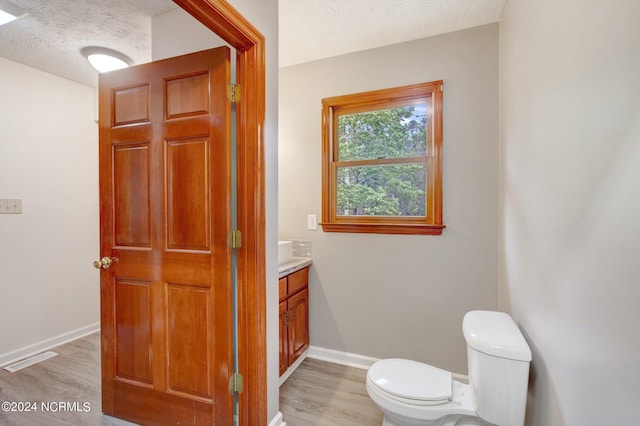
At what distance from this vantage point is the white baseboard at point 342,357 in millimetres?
2375

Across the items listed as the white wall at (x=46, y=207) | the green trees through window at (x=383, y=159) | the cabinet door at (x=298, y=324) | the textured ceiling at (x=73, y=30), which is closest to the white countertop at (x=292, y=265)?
the cabinet door at (x=298, y=324)

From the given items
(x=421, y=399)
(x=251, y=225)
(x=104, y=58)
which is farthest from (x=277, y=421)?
(x=104, y=58)

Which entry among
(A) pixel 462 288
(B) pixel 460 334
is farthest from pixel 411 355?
(A) pixel 462 288

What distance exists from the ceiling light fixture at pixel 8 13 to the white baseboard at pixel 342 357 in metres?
3.17

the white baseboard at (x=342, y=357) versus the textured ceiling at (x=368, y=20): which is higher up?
the textured ceiling at (x=368, y=20)

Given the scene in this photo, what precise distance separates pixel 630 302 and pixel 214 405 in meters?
1.75

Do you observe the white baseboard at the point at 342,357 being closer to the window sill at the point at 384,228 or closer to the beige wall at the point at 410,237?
the beige wall at the point at 410,237

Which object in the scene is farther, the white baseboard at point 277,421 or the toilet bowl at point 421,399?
the white baseboard at point 277,421

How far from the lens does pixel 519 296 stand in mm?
1488

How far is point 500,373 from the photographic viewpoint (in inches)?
48.3

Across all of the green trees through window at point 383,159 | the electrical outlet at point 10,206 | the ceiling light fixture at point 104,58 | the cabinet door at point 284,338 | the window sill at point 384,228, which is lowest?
the cabinet door at point 284,338

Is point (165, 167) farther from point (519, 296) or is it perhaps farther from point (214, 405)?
point (519, 296)

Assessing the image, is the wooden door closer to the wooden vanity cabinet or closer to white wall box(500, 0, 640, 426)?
the wooden vanity cabinet

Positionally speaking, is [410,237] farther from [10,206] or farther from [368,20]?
[10,206]
